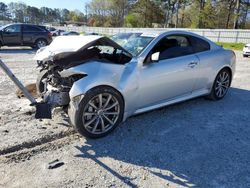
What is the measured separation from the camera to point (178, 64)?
4637mm

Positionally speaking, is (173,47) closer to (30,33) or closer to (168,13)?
(30,33)

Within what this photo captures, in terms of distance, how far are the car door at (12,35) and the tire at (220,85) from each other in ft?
44.8

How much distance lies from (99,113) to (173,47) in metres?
1.91

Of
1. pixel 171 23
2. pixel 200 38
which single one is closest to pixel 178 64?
pixel 200 38

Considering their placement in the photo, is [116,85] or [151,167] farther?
[116,85]

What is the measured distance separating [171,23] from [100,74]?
2231 inches

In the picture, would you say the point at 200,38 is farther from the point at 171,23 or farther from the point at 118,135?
the point at 171,23

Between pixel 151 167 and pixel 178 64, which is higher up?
pixel 178 64

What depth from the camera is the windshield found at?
4414mm

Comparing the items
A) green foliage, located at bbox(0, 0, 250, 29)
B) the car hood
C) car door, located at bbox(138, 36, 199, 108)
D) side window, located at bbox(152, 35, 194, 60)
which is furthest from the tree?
car door, located at bbox(138, 36, 199, 108)

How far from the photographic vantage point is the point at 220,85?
5711mm

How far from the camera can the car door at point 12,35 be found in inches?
619

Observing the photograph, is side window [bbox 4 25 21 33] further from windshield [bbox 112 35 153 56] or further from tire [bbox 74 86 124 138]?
tire [bbox 74 86 124 138]

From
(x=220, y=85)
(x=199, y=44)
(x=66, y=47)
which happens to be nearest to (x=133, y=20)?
(x=220, y=85)
